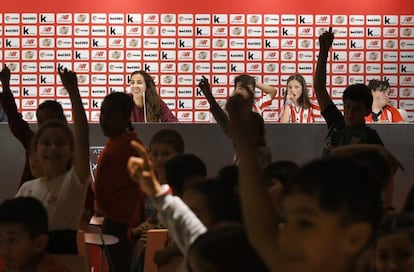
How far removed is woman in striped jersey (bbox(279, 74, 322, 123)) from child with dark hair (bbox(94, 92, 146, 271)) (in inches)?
160

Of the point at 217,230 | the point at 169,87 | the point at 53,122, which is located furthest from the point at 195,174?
the point at 169,87

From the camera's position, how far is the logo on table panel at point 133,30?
10867 mm

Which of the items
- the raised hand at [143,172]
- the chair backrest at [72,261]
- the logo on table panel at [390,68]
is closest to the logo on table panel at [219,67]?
the logo on table panel at [390,68]

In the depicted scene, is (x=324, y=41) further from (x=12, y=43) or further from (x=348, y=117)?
(x=12, y=43)

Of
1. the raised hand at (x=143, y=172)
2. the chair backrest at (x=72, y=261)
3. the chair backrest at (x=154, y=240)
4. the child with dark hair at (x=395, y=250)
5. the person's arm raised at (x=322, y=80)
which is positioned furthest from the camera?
the person's arm raised at (x=322, y=80)

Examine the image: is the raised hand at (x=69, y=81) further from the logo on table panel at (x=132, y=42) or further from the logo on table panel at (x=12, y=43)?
the logo on table panel at (x=12, y=43)

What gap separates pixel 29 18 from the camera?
10906mm

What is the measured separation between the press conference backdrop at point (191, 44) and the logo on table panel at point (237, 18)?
0.04 feet

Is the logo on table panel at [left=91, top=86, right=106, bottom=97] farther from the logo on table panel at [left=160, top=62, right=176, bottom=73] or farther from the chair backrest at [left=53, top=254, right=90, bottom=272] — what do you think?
the chair backrest at [left=53, top=254, right=90, bottom=272]

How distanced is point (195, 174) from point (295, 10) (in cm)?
733

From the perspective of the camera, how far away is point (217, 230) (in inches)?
90.9

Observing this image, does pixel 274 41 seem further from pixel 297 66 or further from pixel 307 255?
pixel 307 255

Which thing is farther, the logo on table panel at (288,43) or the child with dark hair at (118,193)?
the logo on table panel at (288,43)

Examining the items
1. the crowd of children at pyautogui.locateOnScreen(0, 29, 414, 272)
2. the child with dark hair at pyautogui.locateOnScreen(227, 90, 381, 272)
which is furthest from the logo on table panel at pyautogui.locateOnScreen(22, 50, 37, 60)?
the child with dark hair at pyautogui.locateOnScreen(227, 90, 381, 272)
